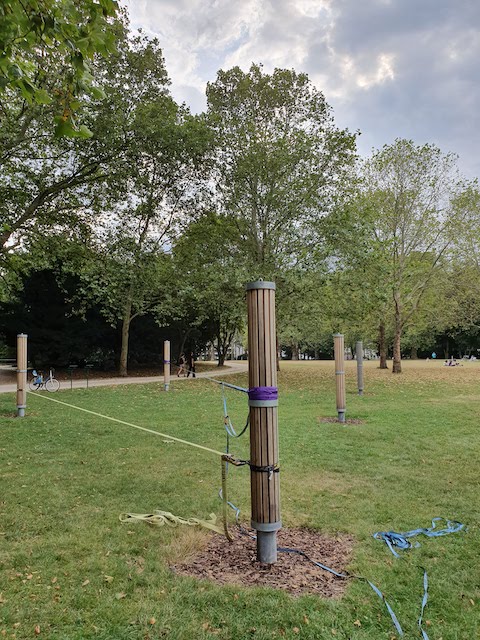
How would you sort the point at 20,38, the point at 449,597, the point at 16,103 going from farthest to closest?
the point at 16,103
the point at 20,38
the point at 449,597

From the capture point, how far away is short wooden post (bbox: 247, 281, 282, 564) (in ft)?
10.6

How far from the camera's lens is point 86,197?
16.1m

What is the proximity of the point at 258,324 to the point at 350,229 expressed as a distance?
1507 cm

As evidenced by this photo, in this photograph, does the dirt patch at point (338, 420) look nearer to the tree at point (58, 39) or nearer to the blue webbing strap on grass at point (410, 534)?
the blue webbing strap on grass at point (410, 534)

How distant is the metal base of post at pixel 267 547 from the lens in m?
3.27

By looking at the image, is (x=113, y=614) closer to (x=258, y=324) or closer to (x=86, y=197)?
(x=258, y=324)

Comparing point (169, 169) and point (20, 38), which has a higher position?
point (169, 169)

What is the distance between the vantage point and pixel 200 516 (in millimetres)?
4254

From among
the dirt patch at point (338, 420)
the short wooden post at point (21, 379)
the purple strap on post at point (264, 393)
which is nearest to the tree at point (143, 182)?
the short wooden post at point (21, 379)

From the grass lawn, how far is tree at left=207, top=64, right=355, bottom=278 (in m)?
10.5

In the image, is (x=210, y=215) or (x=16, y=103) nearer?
(x=16, y=103)

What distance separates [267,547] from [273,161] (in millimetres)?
15867

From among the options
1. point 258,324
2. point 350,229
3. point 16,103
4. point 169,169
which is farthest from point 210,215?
point 258,324

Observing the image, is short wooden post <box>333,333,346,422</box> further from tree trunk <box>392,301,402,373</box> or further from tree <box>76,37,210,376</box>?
tree trunk <box>392,301,402,373</box>
